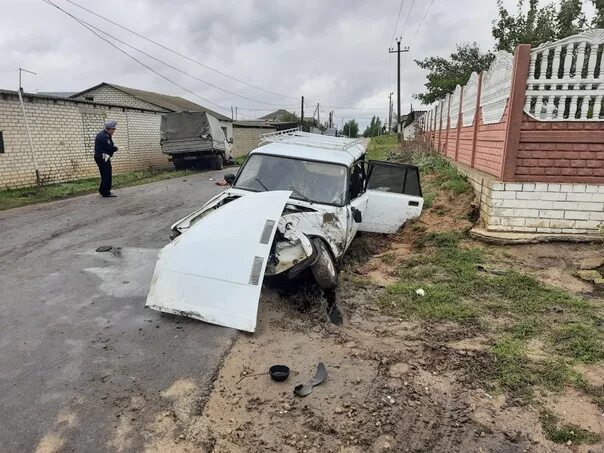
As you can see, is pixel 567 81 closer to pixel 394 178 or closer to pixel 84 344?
pixel 394 178

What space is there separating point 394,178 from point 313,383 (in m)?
4.29

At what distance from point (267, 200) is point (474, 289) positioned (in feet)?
8.26

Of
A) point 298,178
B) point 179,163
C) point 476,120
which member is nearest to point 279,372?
point 298,178

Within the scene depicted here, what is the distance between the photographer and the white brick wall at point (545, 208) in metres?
5.98

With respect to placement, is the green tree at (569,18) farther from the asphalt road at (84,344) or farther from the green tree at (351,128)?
the green tree at (351,128)

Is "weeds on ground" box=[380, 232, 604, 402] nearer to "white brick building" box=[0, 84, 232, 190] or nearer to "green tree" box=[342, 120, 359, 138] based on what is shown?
"white brick building" box=[0, 84, 232, 190]

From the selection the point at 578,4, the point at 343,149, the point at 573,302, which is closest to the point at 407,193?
the point at 343,149

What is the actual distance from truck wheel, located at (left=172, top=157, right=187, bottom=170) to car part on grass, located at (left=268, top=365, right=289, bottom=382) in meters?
16.7

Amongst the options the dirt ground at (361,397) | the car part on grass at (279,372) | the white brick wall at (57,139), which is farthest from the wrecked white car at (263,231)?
the white brick wall at (57,139)

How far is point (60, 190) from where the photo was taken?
12047 millimetres

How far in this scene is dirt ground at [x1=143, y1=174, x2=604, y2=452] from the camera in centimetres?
261

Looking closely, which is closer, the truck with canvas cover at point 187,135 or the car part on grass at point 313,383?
the car part on grass at point 313,383

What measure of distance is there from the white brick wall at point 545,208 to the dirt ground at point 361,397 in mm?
2776

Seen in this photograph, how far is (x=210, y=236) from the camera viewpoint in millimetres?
4188
